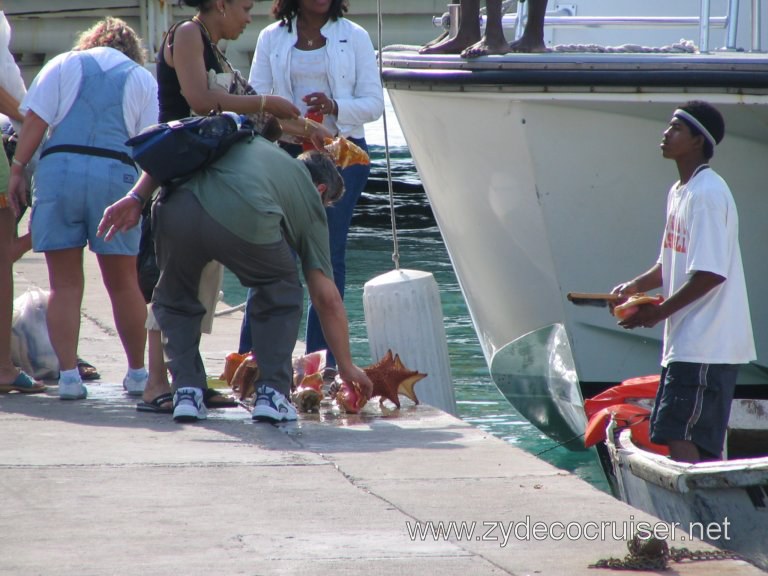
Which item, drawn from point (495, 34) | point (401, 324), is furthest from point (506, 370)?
point (495, 34)

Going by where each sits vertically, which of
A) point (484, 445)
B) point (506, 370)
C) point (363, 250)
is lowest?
point (363, 250)

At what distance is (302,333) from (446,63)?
3358 mm

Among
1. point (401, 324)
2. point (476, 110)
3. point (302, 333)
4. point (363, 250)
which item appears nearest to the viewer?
point (401, 324)

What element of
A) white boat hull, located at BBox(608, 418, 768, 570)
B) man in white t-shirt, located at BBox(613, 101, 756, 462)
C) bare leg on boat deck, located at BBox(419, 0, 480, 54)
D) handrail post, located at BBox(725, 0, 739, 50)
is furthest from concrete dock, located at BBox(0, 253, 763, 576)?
handrail post, located at BBox(725, 0, 739, 50)

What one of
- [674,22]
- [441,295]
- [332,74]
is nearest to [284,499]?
[332,74]

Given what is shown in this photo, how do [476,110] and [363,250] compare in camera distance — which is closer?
[476,110]

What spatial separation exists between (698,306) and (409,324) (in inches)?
66.6

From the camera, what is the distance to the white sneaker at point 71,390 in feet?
16.6

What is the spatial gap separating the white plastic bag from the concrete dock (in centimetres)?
51

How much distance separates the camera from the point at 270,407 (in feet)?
15.3

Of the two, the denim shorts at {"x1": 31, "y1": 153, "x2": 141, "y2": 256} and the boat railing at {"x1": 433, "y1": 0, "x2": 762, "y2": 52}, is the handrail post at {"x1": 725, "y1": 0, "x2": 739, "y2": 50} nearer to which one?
the boat railing at {"x1": 433, "y1": 0, "x2": 762, "y2": 52}

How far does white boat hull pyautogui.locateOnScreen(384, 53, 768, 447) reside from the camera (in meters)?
5.78

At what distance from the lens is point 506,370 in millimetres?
6664

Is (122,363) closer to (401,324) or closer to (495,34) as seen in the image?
(401,324)
